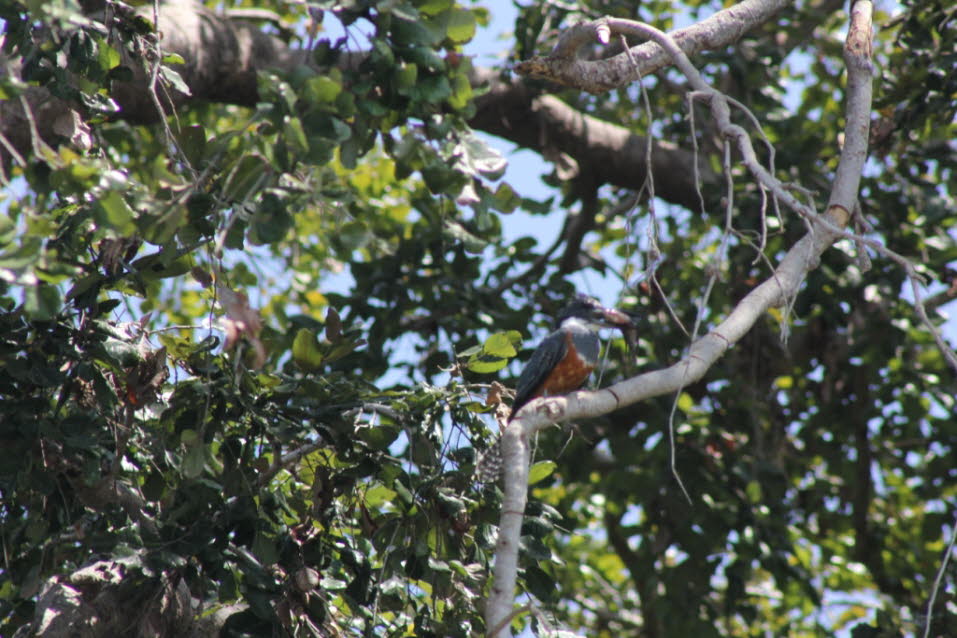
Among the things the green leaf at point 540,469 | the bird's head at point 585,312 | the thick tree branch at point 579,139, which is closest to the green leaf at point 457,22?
the green leaf at point 540,469

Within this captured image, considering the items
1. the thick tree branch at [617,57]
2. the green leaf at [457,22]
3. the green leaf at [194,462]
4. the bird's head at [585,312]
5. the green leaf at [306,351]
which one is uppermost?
the thick tree branch at [617,57]

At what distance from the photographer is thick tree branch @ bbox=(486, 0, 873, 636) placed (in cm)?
221

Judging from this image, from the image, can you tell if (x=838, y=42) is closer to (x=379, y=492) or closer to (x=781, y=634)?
(x=781, y=634)

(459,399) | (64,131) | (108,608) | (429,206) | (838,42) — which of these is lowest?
(108,608)

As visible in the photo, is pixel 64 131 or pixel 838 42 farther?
pixel 838 42

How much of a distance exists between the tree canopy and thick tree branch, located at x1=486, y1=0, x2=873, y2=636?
1cm

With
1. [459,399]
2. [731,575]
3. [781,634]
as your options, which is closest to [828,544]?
[781,634]

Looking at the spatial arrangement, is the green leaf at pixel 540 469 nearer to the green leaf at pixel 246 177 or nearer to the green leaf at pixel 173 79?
the green leaf at pixel 246 177

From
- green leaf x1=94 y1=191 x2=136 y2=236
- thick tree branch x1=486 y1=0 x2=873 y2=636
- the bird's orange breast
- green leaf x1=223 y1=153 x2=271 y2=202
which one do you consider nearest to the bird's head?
the bird's orange breast

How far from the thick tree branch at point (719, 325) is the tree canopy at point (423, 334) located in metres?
0.01

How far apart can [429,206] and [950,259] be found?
274cm

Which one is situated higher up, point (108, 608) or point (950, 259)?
point (950, 259)

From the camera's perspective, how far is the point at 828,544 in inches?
243

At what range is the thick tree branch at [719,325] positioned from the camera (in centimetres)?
221
